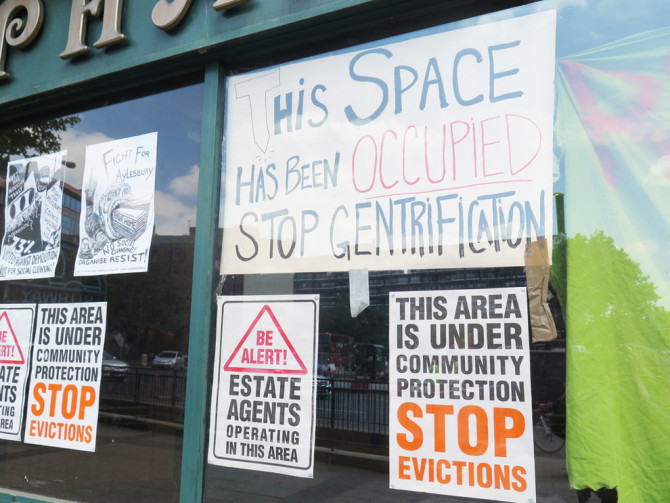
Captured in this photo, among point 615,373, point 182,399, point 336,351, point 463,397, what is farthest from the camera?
point 182,399

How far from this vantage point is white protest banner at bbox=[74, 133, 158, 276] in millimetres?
3188

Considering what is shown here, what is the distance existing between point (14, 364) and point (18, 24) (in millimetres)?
2028

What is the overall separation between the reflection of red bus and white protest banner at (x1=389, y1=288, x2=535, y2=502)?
21 cm

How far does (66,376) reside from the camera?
3236 mm

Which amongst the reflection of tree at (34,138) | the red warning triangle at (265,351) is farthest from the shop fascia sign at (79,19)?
the red warning triangle at (265,351)

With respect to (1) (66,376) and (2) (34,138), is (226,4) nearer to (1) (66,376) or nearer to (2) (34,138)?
(2) (34,138)

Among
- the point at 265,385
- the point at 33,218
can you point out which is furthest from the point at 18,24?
the point at 265,385

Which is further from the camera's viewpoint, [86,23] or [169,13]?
[86,23]

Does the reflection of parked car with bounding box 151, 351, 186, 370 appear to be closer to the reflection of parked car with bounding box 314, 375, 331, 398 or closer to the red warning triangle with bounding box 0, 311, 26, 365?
the reflection of parked car with bounding box 314, 375, 331, 398

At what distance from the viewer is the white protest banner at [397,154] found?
234 cm

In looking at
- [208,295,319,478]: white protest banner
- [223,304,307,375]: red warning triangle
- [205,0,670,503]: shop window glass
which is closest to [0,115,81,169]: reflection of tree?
[208,295,319,478]: white protest banner

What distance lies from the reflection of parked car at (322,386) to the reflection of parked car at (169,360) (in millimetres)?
690

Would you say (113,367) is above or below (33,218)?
below

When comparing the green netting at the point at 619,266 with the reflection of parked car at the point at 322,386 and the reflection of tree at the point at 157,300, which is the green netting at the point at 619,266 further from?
the reflection of tree at the point at 157,300
